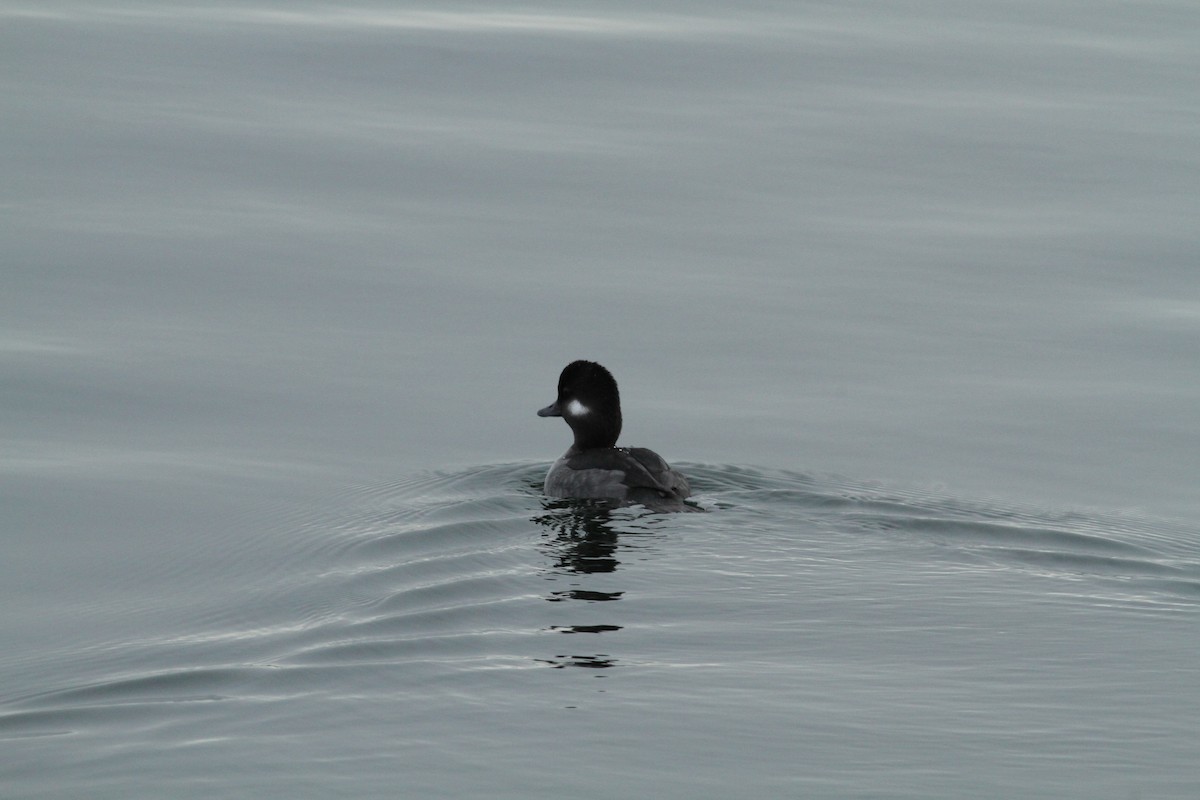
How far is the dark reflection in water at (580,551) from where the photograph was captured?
831cm

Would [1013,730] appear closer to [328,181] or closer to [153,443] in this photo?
[153,443]

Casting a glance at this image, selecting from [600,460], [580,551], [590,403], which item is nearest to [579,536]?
[580,551]

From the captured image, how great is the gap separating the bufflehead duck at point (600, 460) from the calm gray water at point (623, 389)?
23 cm

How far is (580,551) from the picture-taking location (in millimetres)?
10414

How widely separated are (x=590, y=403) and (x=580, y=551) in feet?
5.93

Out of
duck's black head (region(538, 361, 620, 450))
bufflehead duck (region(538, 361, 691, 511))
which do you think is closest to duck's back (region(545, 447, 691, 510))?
bufflehead duck (region(538, 361, 691, 511))

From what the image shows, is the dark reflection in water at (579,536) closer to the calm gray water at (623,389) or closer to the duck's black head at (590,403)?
the calm gray water at (623,389)

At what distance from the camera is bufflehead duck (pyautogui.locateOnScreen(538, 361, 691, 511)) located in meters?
11.3

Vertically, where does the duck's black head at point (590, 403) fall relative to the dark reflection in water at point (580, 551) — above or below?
above

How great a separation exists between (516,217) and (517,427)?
3.76 metres

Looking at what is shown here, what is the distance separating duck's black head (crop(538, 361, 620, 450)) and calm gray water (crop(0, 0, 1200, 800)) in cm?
40

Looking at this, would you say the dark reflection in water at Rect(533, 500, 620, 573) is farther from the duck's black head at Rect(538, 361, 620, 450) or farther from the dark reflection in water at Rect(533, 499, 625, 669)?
the duck's black head at Rect(538, 361, 620, 450)

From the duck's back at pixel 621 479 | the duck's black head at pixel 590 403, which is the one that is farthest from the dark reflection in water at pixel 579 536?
the duck's black head at pixel 590 403

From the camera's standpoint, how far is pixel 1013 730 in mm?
7398
